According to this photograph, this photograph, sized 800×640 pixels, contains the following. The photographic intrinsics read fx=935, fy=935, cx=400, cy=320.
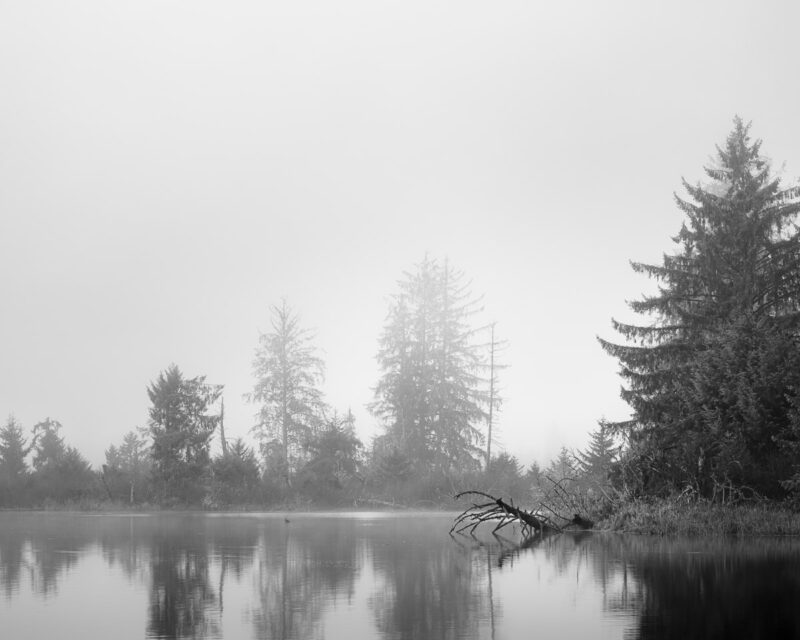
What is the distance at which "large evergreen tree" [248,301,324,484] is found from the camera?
68062 mm

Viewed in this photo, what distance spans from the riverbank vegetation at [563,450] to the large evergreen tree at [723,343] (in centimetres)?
7

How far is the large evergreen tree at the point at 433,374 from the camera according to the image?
217 ft

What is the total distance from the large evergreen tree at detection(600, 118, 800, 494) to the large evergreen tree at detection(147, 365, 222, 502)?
28056 millimetres

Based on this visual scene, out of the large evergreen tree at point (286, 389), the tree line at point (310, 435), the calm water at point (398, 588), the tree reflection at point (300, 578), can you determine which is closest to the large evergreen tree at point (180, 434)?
the tree line at point (310, 435)

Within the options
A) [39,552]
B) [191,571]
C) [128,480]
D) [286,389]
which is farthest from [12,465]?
[191,571]

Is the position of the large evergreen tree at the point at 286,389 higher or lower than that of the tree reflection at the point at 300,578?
higher

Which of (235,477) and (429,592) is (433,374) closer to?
(235,477)

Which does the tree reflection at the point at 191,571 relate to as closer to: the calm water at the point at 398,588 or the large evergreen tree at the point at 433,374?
the calm water at the point at 398,588

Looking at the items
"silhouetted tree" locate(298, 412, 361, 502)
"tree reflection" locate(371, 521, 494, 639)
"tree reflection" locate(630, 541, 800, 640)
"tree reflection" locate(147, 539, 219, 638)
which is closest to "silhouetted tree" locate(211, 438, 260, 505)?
"silhouetted tree" locate(298, 412, 361, 502)

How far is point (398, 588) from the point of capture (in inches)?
692

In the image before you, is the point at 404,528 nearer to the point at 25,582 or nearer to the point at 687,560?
the point at 687,560

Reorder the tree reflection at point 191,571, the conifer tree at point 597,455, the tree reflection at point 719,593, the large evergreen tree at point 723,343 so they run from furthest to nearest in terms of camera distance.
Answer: the conifer tree at point 597,455, the large evergreen tree at point 723,343, the tree reflection at point 191,571, the tree reflection at point 719,593

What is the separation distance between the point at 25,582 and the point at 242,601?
18.7 ft

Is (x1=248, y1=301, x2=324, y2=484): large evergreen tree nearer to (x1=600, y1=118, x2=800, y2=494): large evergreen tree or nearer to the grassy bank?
(x1=600, y1=118, x2=800, y2=494): large evergreen tree
